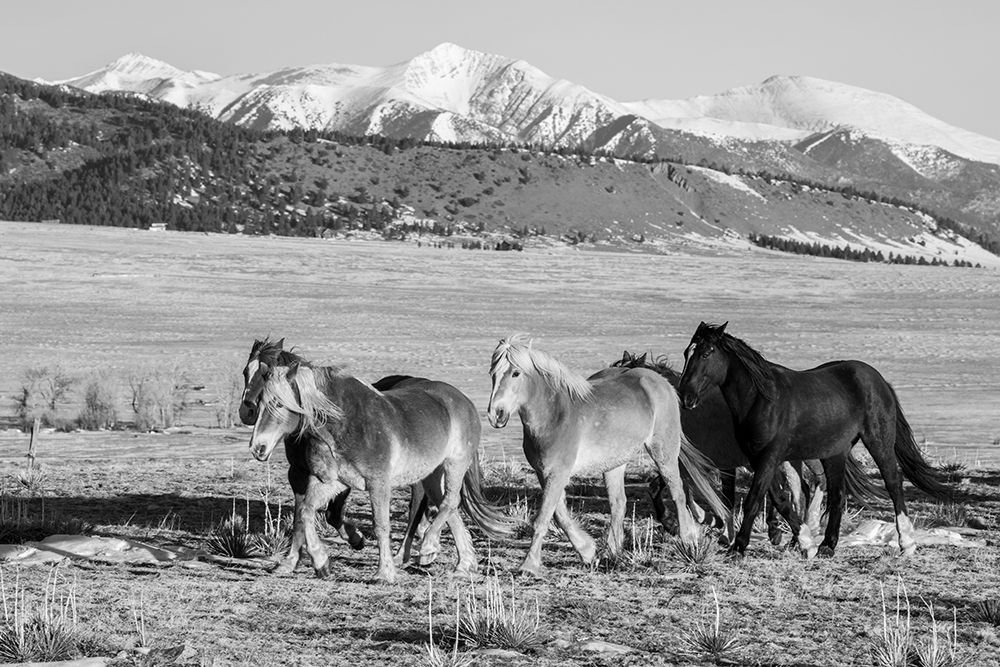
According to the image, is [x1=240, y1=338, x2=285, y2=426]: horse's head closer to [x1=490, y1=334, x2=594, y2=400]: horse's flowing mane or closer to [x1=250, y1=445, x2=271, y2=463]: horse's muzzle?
[x1=250, y1=445, x2=271, y2=463]: horse's muzzle

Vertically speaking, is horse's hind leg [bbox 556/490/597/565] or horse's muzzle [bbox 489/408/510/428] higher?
horse's muzzle [bbox 489/408/510/428]

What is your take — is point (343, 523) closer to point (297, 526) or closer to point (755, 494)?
point (297, 526)

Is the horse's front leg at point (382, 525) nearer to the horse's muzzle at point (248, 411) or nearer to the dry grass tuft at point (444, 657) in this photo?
the horse's muzzle at point (248, 411)

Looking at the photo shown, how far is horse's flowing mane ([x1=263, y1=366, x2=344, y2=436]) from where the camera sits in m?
8.16

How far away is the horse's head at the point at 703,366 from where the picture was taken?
31.4 ft

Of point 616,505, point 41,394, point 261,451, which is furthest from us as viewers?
point 41,394

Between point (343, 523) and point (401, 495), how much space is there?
3.55m

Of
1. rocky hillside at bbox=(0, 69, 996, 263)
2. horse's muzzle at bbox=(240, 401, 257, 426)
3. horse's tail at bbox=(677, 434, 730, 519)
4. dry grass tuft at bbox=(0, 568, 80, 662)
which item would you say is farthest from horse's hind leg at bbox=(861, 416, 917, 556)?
rocky hillside at bbox=(0, 69, 996, 263)

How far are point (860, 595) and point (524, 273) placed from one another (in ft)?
167

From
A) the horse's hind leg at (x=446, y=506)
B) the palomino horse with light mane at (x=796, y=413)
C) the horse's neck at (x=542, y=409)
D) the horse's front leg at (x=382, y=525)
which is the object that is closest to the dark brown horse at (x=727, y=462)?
the palomino horse with light mane at (x=796, y=413)

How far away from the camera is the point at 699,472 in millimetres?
10273

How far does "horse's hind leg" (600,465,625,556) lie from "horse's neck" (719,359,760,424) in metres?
1.00

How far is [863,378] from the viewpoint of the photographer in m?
10.1

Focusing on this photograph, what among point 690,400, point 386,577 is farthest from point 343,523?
point 690,400
